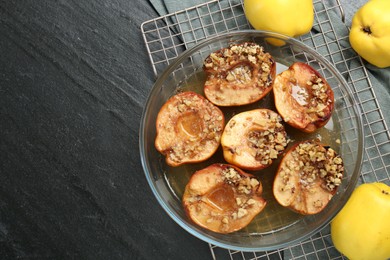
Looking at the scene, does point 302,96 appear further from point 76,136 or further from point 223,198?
point 76,136

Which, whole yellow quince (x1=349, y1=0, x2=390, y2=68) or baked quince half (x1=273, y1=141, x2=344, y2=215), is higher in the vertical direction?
whole yellow quince (x1=349, y1=0, x2=390, y2=68)

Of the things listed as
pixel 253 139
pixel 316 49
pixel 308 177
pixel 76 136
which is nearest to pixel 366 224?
pixel 308 177

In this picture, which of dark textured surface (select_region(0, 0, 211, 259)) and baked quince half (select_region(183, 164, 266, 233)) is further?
dark textured surface (select_region(0, 0, 211, 259))

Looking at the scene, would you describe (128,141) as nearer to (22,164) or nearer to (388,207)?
(22,164)

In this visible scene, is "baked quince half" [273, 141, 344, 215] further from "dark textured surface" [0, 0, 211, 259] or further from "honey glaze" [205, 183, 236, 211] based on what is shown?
"dark textured surface" [0, 0, 211, 259]

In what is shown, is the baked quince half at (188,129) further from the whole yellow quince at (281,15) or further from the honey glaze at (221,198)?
the whole yellow quince at (281,15)

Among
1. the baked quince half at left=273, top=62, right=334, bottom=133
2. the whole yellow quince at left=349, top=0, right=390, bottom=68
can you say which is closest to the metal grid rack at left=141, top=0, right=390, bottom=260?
the whole yellow quince at left=349, top=0, right=390, bottom=68

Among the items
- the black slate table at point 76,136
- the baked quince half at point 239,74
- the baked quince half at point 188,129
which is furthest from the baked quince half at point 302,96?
the black slate table at point 76,136
